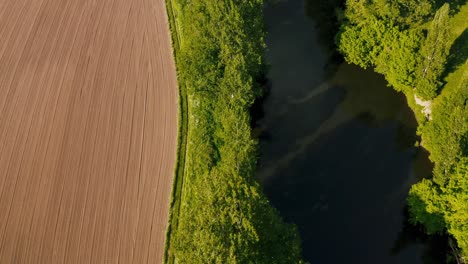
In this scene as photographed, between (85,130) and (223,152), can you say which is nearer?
(223,152)

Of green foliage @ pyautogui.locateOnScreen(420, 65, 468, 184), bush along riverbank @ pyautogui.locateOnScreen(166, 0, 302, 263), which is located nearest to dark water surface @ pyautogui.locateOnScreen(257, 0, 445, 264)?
bush along riverbank @ pyautogui.locateOnScreen(166, 0, 302, 263)

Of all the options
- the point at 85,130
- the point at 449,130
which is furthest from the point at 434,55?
the point at 85,130

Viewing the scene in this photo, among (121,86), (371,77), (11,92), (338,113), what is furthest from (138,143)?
(371,77)

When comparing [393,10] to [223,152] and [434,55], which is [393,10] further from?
[223,152]

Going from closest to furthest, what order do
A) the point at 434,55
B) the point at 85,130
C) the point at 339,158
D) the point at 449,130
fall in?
the point at 449,130 → the point at 434,55 → the point at 339,158 → the point at 85,130

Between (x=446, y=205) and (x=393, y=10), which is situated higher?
(x=393, y=10)

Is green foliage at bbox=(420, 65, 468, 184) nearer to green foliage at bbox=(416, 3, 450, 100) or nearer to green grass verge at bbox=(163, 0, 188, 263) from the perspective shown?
green foliage at bbox=(416, 3, 450, 100)

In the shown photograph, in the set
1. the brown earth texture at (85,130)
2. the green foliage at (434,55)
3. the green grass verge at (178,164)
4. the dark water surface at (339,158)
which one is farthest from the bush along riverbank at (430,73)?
the brown earth texture at (85,130)
